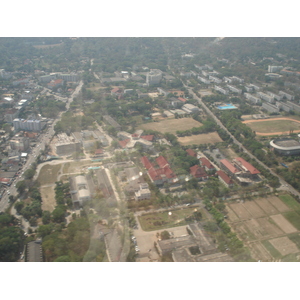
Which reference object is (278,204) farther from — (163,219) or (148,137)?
(148,137)

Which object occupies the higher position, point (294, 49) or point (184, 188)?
point (294, 49)

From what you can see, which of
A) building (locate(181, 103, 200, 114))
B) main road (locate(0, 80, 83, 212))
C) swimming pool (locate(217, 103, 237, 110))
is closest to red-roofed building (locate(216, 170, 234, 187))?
main road (locate(0, 80, 83, 212))

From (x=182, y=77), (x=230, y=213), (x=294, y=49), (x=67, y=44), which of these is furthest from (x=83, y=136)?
(x=294, y=49)

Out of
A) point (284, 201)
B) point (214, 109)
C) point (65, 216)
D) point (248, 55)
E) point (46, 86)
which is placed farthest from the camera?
point (248, 55)

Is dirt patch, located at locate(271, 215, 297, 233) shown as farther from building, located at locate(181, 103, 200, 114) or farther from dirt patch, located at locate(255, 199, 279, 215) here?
building, located at locate(181, 103, 200, 114)

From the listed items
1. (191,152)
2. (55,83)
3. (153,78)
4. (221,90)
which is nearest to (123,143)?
(191,152)

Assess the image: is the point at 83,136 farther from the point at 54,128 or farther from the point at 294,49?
the point at 294,49

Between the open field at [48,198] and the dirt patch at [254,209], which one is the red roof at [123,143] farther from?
the dirt patch at [254,209]
